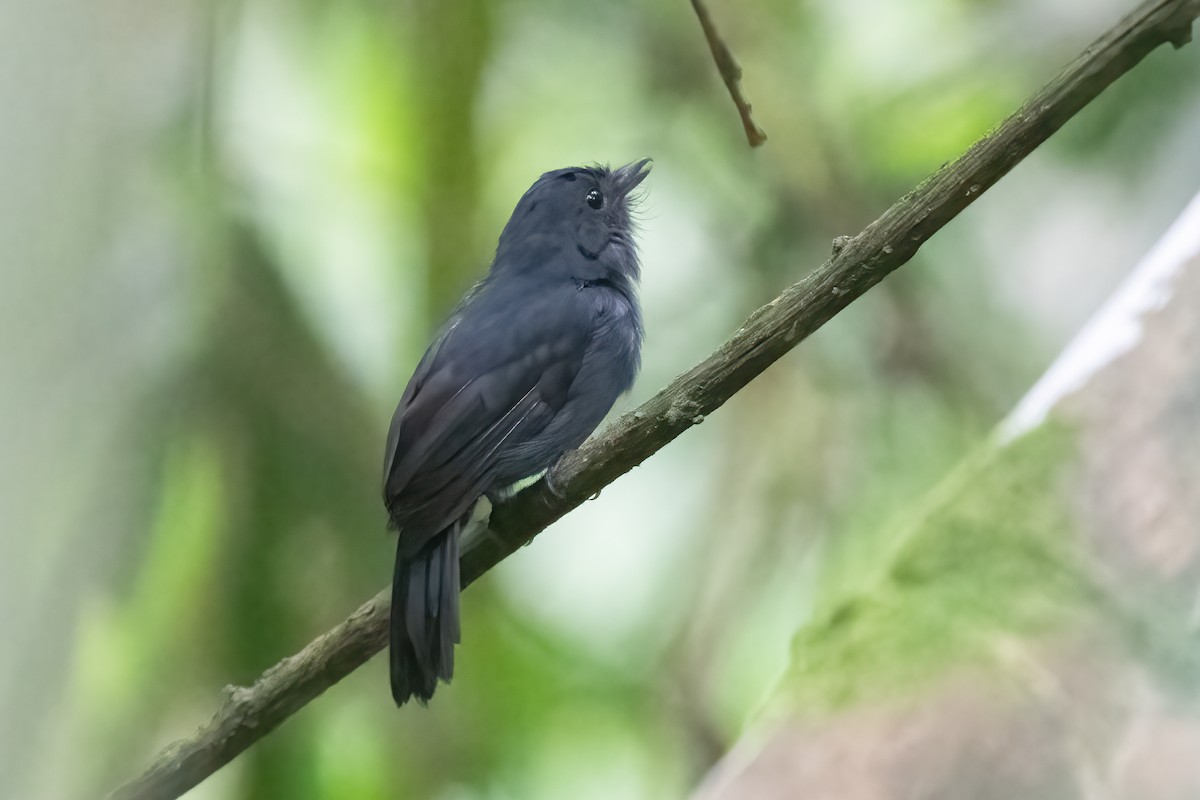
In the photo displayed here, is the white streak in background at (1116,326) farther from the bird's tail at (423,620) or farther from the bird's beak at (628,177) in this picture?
the bird's tail at (423,620)

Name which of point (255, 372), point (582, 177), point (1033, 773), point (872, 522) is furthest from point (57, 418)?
point (1033, 773)

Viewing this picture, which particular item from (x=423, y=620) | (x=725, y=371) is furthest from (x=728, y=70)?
(x=423, y=620)

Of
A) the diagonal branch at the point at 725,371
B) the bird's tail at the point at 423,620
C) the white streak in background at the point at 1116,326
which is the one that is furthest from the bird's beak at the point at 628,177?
the white streak in background at the point at 1116,326

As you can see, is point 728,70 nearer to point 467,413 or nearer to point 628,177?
point 628,177

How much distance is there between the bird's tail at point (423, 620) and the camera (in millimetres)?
1331

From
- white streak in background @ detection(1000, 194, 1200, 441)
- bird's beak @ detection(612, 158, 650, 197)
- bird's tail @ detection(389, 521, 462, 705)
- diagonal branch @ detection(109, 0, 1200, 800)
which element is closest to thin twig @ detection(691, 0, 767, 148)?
bird's beak @ detection(612, 158, 650, 197)

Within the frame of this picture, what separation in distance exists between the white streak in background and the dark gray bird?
1009 millimetres

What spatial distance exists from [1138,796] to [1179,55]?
155cm

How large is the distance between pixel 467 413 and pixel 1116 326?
58.0 inches

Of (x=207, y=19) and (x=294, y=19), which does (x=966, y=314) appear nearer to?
(x=294, y=19)

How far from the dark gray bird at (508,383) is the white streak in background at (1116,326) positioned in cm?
101

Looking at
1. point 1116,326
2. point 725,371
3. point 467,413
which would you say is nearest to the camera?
point 725,371

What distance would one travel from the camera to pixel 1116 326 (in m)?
2.13

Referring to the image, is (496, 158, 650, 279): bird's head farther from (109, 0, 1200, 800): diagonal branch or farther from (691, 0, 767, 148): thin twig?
(109, 0, 1200, 800): diagonal branch
